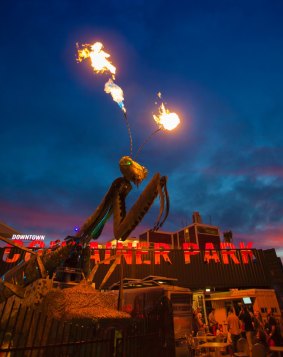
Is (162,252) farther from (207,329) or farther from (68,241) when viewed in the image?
(68,241)

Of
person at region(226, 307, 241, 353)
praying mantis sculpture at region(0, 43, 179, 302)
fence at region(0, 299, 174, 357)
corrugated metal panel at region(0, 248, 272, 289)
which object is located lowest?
fence at region(0, 299, 174, 357)

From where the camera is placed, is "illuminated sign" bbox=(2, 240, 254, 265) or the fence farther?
"illuminated sign" bbox=(2, 240, 254, 265)

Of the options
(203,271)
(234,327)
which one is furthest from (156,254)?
(234,327)

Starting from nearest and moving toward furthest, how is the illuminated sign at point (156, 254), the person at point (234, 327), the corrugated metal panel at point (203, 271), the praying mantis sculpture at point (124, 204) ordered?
the praying mantis sculpture at point (124, 204) → the person at point (234, 327) → the illuminated sign at point (156, 254) → the corrugated metal panel at point (203, 271)

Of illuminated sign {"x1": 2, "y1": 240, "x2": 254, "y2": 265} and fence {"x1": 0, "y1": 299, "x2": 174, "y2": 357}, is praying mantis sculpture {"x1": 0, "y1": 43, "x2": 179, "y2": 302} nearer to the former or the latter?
fence {"x1": 0, "y1": 299, "x2": 174, "y2": 357}

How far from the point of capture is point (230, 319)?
1169 cm

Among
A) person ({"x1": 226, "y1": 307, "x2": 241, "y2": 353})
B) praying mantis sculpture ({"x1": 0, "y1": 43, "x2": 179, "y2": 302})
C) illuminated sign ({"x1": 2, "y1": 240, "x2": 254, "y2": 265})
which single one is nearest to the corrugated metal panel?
illuminated sign ({"x1": 2, "y1": 240, "x2": 254, "y2": 265})

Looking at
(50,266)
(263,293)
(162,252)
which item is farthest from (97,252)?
(50,266)

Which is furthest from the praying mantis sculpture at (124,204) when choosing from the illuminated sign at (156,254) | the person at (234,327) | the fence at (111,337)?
the illuminated sign at (156,254)

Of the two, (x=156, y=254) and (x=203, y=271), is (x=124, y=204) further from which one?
(x=203, y=271)

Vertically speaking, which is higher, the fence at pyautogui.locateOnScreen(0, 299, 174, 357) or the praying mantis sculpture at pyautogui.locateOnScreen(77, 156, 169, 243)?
the praying mantis sculpture at pyautogui.locateOnScreen(77, 156, 169, 243)

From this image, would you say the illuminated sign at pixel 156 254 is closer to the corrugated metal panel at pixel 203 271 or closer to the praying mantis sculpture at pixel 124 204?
the corrugated metal panel at pixel 203 271

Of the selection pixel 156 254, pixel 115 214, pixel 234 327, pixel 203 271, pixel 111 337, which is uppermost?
pixel 156 254

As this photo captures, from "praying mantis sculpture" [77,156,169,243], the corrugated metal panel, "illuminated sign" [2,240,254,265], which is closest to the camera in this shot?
"praying mantis sculpture" [77,156,169,243]
